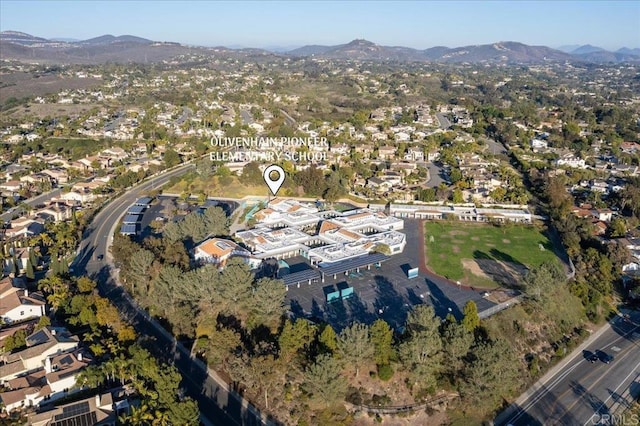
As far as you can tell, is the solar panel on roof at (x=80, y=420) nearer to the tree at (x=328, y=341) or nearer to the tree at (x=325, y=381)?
the tree at (x=325, y=381)

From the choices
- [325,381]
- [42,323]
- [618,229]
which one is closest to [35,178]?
[42,323]

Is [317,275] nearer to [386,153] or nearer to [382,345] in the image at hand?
[382,345]

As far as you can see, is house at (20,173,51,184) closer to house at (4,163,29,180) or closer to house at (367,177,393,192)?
house at (4,163,29,180)

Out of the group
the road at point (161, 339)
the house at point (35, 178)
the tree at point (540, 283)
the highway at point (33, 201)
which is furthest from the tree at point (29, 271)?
the tree at point (540, 283)

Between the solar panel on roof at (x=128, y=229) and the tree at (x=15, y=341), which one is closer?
the tree at (x=15, y=341)

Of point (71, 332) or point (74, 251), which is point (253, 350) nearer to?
point (71, 332)

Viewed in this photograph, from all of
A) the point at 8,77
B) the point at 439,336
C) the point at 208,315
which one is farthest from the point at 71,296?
the point at 8,77

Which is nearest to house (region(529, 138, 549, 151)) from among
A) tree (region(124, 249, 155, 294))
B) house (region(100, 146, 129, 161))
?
house (region(100, 146, 129, 161))
